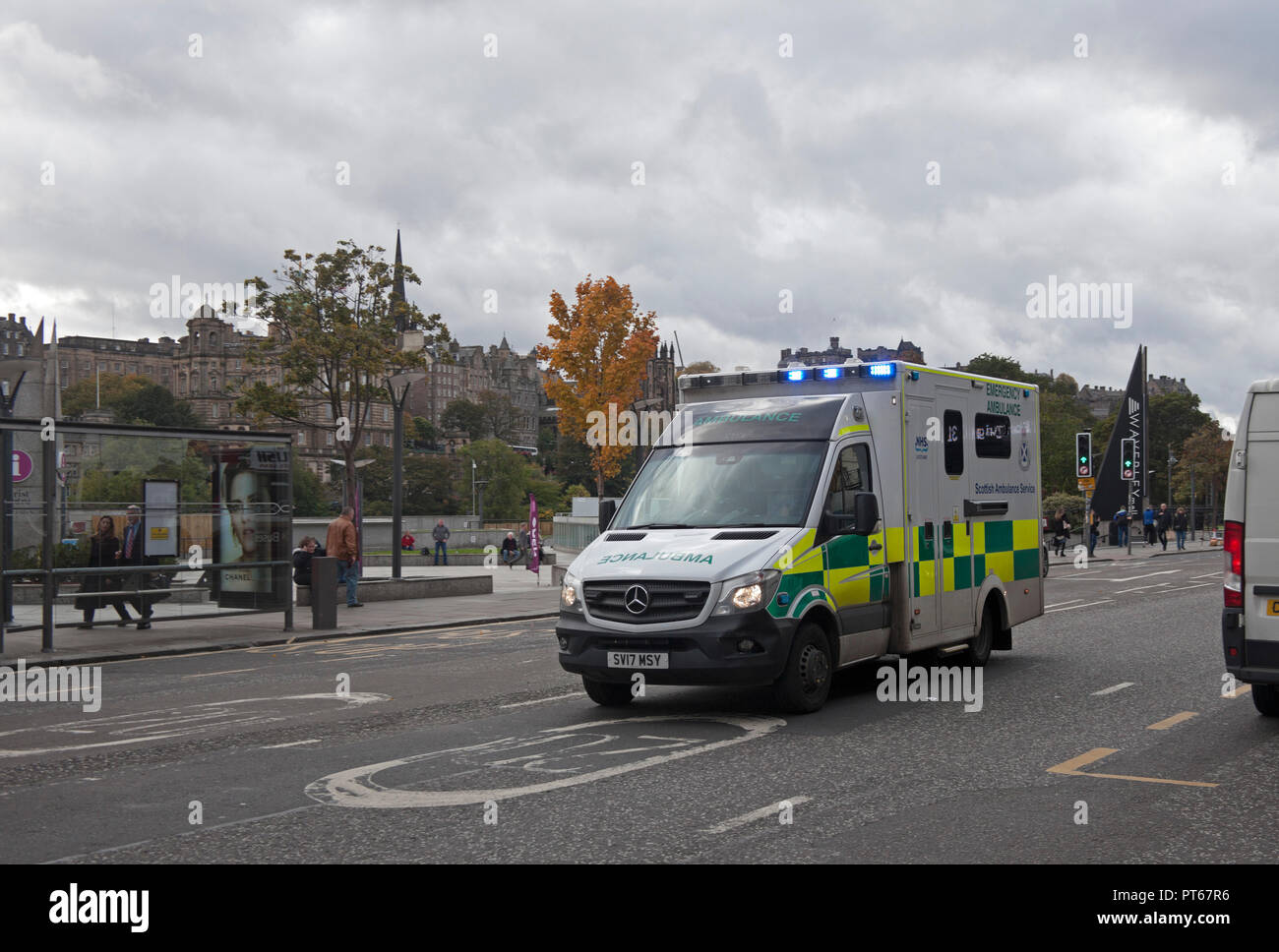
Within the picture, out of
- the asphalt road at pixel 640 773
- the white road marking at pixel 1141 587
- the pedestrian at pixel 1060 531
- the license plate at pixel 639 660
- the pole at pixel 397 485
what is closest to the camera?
the asphalt road at pixel 640 773

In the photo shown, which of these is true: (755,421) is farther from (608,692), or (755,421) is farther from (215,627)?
(215,627)

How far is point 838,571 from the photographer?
9.92 m

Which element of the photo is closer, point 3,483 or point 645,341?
point 3,483

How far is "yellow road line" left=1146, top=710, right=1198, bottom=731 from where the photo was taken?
29.9ft

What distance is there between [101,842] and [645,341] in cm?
4111

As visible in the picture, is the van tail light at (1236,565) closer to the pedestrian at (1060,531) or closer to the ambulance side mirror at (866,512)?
the ambulance side mirror at (866,512)

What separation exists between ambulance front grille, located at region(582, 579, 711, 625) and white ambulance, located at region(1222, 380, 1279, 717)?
3.61m

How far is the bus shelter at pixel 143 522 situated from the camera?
1548 centimetres

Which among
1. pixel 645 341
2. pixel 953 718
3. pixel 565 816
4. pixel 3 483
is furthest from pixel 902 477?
pixel 645 341

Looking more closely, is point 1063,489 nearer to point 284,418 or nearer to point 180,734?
point 284,418

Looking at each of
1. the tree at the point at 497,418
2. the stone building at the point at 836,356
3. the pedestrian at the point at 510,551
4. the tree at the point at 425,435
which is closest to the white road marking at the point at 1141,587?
the stone building at the point at 836,356

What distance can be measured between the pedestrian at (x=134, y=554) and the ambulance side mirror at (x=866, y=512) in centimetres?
1100
